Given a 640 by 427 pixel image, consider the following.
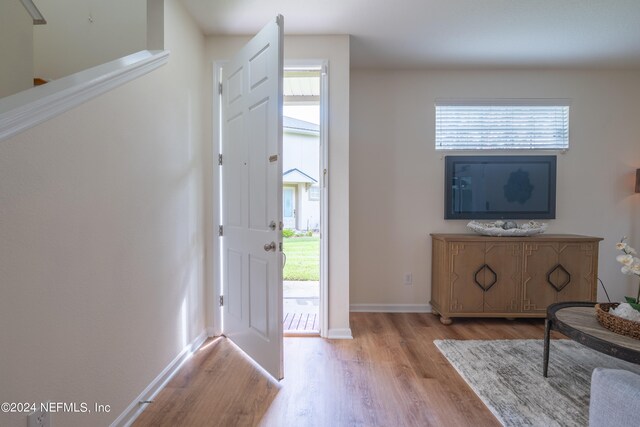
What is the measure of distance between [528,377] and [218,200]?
264 cm

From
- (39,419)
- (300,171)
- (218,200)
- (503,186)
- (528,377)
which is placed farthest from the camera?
(300,171)

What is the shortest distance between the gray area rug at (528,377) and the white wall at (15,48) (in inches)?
122

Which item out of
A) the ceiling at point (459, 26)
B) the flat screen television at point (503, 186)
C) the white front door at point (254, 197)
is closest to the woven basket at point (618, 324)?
the flat screen television at point (503, 186)

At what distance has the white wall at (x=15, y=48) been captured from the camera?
1417mm

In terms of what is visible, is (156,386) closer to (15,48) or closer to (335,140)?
(15,48)

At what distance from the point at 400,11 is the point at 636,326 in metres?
2.51

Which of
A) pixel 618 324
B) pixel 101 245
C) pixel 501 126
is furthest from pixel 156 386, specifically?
pixel 501 126

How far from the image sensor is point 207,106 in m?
2.52

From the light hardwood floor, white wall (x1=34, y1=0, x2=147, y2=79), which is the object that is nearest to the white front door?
the light hardwood floor

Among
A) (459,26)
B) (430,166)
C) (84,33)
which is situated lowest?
(430,166)

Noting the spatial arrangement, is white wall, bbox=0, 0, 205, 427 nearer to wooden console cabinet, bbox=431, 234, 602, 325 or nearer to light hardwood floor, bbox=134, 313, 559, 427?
light hardwood floor, bbox=134, 313, 559, 427

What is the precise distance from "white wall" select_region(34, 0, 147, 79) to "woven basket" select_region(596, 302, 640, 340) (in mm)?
3591

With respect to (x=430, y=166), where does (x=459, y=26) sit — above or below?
above

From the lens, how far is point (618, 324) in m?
1.64
